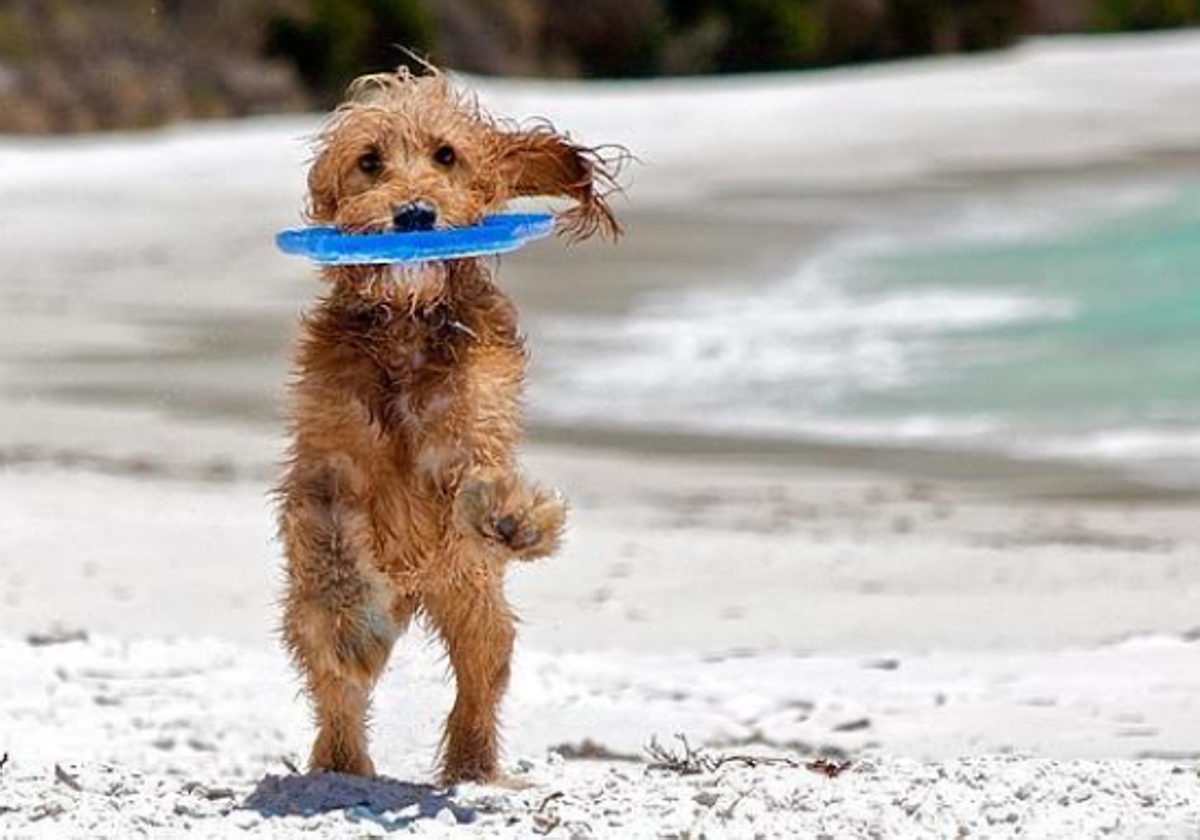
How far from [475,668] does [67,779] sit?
0.81 meters

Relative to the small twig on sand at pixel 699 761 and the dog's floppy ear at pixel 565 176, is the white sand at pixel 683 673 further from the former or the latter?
the dog's floppy ear at pixel 565 176

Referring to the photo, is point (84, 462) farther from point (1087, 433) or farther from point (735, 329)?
point (735, 329)

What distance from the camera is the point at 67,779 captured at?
559 centimetres

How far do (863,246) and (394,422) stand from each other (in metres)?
16.3

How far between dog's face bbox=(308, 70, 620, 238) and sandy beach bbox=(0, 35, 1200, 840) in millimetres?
1077

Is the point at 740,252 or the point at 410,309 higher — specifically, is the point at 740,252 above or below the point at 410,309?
below

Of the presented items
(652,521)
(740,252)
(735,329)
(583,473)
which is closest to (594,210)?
(652,521)

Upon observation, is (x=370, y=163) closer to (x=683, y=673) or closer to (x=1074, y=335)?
(x=683, y=673)

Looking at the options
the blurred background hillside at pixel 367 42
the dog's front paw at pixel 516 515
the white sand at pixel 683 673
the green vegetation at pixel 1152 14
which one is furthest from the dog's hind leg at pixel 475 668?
the green vegetation at pixel 1152 14

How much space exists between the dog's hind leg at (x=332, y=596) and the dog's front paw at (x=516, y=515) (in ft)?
1.13

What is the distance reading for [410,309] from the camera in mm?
5453

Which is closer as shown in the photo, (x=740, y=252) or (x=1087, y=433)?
(x=1087, y=433)

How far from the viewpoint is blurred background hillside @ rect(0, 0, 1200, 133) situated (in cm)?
2970

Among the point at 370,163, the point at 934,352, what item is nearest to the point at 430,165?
the point at 370,163
